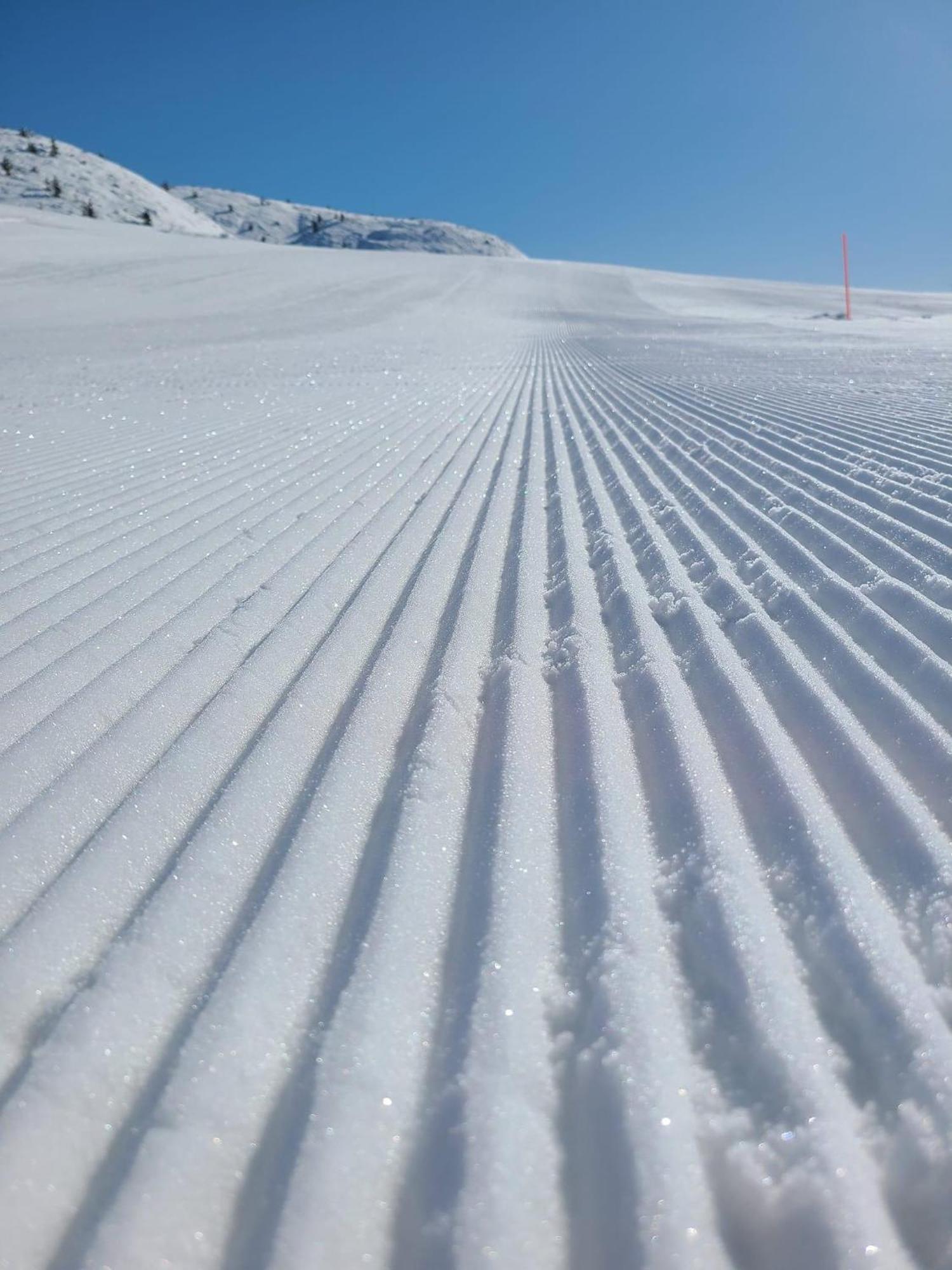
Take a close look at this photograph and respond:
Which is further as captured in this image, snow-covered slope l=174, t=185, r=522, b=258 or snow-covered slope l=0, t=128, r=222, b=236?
snow-covered slope l=174, t=185, r=522, b=258

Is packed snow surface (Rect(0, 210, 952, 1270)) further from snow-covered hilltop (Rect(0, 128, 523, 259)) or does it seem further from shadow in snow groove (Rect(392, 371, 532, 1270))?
snow-covered hilltop (Rect(0, 128, 523, 259))

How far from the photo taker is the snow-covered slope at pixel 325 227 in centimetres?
7025

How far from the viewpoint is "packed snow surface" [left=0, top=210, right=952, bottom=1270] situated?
121 cm

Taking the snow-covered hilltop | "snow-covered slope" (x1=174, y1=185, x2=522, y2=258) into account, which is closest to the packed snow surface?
the snow-covered hilltop

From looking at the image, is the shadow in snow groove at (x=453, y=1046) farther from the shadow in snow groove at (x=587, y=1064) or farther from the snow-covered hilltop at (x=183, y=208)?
the snow-covered hilltop at (x=183, y=208)

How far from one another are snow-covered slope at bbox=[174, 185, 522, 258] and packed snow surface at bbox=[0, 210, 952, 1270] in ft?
229

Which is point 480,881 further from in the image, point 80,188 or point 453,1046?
point 80,188

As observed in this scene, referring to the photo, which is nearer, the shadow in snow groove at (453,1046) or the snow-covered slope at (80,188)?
the shadow in snow groove at (453,1046)

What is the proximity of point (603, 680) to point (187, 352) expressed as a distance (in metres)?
12.9

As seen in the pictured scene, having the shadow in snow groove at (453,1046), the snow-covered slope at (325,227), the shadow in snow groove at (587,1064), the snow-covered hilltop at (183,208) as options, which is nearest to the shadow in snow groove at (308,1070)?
the shadow in snow groove at (453,1046)

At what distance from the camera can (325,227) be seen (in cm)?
7162

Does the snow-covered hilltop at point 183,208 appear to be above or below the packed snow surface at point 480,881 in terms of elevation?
above

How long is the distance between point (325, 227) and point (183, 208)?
22.6 m

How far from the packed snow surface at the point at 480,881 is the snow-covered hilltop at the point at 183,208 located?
3916 centimetres
